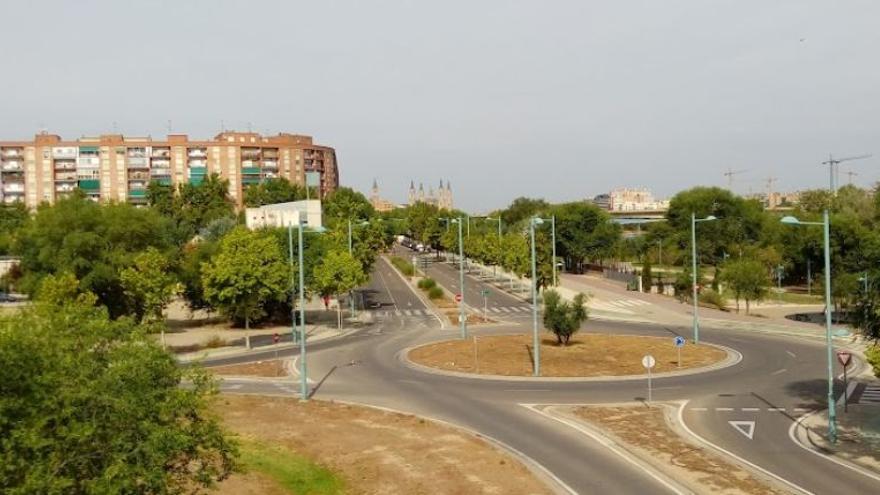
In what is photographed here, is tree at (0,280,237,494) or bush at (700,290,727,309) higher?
tree at (0,280,237,494)

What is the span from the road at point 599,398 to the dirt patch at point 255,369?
173 centimetres

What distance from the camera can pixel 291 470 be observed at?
856 inches

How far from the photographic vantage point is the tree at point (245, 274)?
1906 inches

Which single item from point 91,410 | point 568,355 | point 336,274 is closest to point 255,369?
point 336,274

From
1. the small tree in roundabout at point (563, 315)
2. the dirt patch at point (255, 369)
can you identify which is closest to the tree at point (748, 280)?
the small tree in roundabout at point (563, 315)

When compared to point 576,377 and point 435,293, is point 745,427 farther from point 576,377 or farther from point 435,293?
point 435,293

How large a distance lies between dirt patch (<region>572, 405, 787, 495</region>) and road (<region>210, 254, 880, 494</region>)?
98 cm

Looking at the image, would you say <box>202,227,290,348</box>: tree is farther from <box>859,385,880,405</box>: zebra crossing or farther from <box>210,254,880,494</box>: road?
<box>859,385,880,405</box>: zebra crossing

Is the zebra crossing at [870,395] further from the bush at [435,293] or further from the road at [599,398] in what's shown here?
the bush at [435,293]

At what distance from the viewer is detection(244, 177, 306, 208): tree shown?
130625mm

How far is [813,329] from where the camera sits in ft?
167

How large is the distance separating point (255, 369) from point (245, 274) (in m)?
11.2

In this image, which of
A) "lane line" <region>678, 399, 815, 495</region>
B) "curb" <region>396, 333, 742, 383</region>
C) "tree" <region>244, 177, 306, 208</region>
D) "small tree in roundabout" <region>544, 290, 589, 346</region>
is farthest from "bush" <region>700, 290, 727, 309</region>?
"tree" <region>244, 177, 306, 208</region>

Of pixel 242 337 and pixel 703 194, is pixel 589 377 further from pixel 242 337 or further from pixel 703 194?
pixel 703 194
